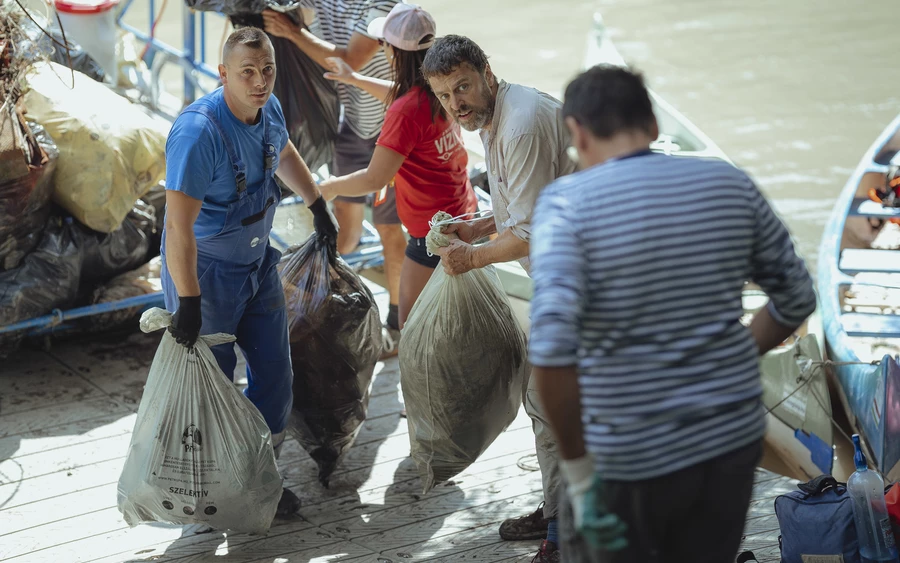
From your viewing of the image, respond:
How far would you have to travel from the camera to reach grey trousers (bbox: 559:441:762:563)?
72.5 inches

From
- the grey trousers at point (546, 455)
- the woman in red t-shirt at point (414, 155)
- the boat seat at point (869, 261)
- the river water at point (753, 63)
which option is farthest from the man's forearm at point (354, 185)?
the river water at point (753, 63)

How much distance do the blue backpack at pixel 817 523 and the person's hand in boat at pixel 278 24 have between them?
282cm

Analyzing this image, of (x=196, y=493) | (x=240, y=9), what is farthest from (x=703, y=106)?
(x=196, y=493)

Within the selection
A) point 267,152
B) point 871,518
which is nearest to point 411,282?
point 267,152

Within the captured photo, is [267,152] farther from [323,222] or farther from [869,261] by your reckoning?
[869,261]

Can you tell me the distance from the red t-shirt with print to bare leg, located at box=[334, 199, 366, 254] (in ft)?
3.21

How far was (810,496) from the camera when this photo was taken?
9.67 feet

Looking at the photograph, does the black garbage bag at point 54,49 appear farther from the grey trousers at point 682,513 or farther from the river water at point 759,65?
the river water at point 759,65

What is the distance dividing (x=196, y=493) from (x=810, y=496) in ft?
5.96

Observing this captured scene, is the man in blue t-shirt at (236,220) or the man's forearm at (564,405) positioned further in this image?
the man in blue t-shirt at (236,220)

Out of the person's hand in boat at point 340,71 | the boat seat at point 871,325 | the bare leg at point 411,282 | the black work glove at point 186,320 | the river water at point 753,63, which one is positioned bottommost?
the river water at point 753,63

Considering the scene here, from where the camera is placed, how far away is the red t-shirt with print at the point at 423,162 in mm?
3527

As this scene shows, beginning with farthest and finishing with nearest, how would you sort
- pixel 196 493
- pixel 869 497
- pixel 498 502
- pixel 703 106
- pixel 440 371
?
1. pixel 703 106
2. pixel 498 502
3. pixel 440 371
4. pixel 196 493
5. pixel 869 497

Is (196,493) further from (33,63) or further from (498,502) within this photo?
(33,63)
